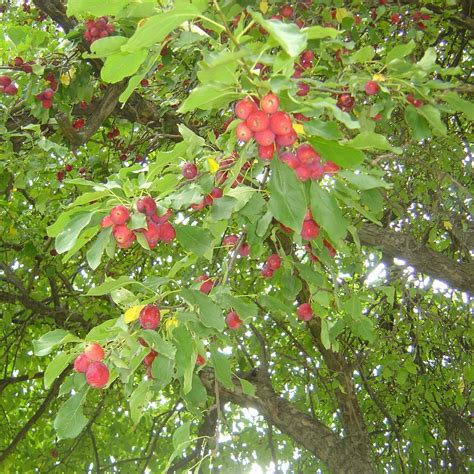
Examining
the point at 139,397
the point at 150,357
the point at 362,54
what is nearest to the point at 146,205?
the point at 150,357

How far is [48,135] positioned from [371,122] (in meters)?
2.14

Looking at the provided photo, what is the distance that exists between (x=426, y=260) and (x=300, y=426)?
112 centimetres

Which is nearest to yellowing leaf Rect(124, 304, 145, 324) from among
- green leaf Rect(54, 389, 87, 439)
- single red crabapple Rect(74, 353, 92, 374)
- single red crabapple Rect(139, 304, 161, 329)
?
single red crabapple Rect(139, 304, 161, 329)

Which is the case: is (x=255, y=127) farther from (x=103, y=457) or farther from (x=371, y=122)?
(x=103, y=457)

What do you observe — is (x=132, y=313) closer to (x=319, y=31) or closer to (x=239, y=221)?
(x=239, y=221)

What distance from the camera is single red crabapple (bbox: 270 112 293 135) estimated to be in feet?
3.51

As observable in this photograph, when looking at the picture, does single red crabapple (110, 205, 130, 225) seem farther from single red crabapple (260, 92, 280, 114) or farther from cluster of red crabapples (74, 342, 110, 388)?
single red crabapple (260, 92, 280, 114)

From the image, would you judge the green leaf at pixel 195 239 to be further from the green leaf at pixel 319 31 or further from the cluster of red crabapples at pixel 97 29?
the cluster of red crabapples at pixel 97 29

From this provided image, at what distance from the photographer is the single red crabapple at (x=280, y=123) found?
107 cm

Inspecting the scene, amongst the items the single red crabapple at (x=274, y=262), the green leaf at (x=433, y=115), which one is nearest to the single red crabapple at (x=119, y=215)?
the single red crabapple at (x=274, y=262)

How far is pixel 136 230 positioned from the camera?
1268mm

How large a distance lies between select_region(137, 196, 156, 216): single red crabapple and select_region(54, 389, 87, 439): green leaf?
0.45 meters

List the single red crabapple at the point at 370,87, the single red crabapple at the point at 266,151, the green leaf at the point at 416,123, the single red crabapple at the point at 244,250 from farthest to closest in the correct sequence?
the single red crabapple at the point at 244,250
the green leaf at the point at 416,123
the single red crabapple at the point at 370,87
the single red crabapple at the point at 266,151

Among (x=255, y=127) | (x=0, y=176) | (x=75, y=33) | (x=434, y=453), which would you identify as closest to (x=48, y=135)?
(x=0, y=176)
